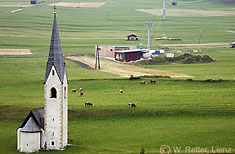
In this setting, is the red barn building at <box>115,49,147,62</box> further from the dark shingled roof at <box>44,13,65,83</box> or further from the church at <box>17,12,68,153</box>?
the church at <box>17,12,68,153</box>

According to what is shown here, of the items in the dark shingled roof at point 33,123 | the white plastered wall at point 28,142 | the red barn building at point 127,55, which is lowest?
the white plastered wall at point 28,142

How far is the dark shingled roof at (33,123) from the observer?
4319 cm

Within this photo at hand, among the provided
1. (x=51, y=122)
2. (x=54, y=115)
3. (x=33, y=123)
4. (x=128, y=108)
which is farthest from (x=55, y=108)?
(x=128, y=108)

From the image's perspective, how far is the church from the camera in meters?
43.1

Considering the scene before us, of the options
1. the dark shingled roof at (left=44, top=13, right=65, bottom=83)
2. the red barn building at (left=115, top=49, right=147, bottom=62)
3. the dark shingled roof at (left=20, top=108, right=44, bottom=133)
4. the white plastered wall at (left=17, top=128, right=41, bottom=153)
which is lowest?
the white plastered wall at (left=17, top=128, right=41, bottom=153)

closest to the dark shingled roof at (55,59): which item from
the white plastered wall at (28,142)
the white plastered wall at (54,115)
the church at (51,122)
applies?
the church at (51,122)

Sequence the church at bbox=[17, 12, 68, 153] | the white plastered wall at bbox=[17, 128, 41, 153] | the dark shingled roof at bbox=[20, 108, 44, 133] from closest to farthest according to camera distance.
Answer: the white plastered wall at bbox=[17, 128, 41, 153] < the church at bbox=[17, 12, 68, 153] < the dark shingled roof at bbox=[20, 108, 44, 133]

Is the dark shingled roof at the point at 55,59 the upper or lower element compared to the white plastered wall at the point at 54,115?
upper

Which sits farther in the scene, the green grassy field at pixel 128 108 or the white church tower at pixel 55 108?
the green grassy field at pixel 128 108

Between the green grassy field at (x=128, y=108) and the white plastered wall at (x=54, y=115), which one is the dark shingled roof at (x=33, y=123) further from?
the green grassy field at (x=128, y=108)

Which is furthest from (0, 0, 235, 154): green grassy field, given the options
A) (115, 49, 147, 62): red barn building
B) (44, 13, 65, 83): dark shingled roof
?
(115, 49, 147, 62): red barn building

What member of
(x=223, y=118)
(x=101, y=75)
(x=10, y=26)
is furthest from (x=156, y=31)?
(x=223, y=118)

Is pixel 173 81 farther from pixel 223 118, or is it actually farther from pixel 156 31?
pixel 156 31

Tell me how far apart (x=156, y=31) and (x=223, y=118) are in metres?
119
